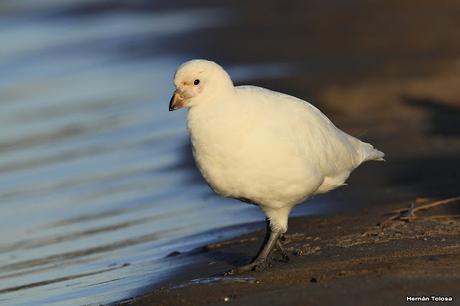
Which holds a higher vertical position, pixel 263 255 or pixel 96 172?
pixel 96 172

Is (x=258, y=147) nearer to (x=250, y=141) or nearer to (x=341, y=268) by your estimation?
(x=250, y=141)

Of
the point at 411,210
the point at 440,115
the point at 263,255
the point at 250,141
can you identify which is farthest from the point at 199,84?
the point at 440,115

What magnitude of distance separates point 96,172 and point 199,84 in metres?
4.49

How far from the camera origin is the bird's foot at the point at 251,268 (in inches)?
299

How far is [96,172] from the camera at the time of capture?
11.7 m

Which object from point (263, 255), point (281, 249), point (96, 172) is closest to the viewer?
point (263, 255)

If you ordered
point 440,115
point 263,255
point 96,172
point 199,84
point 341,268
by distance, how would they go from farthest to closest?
point 440,115 < point 96,172 < point 263,255 < point 199,84 < point 341,268

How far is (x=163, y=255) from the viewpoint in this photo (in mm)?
8773

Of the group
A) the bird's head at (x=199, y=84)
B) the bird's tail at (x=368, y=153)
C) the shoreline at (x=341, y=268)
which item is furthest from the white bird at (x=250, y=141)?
the bird's tail at (x=368, y=153)

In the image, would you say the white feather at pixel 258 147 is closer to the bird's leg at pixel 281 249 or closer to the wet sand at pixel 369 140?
the bird's leg at pixel 281 249

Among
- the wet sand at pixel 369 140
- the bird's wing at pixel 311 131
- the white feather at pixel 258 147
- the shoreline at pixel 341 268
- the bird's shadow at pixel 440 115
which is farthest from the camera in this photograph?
the bird's shadow at pixel 440 115

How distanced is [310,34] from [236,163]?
10.1 meters

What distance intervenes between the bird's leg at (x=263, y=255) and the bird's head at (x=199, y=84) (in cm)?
106

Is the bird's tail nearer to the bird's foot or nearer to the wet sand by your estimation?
the wet sand
